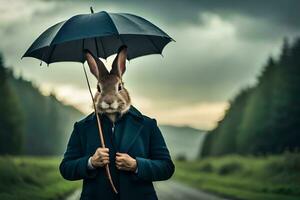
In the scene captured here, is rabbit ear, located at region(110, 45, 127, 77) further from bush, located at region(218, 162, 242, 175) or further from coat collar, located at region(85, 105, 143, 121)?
bush, located at region(218, 162, 242, 175)

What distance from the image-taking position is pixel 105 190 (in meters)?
5.41

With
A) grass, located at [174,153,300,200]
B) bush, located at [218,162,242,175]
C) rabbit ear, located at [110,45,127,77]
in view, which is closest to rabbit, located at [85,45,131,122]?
rabbit ear, located at [110,45,127,77]

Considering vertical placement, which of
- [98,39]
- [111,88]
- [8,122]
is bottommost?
[111,88]

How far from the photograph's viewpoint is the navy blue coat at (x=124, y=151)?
17.6 ft

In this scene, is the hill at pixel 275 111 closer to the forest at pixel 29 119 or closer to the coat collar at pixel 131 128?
the forest at pixel 29 119

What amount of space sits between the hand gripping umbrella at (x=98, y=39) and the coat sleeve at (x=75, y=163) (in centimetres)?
20

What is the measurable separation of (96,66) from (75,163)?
2.65ft

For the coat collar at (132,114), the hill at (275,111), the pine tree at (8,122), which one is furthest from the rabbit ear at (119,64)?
the pine tree at (8,122)

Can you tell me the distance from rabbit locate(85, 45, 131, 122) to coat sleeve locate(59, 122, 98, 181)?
33 centimetres

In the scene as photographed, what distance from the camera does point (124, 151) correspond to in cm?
536

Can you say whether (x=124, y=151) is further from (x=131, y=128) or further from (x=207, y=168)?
(x=207, y=168)

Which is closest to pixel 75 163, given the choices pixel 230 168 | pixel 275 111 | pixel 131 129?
pixel 131 129

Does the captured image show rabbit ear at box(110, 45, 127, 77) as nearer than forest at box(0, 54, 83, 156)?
Yes

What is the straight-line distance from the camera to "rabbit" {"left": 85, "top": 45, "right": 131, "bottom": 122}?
5.43m
